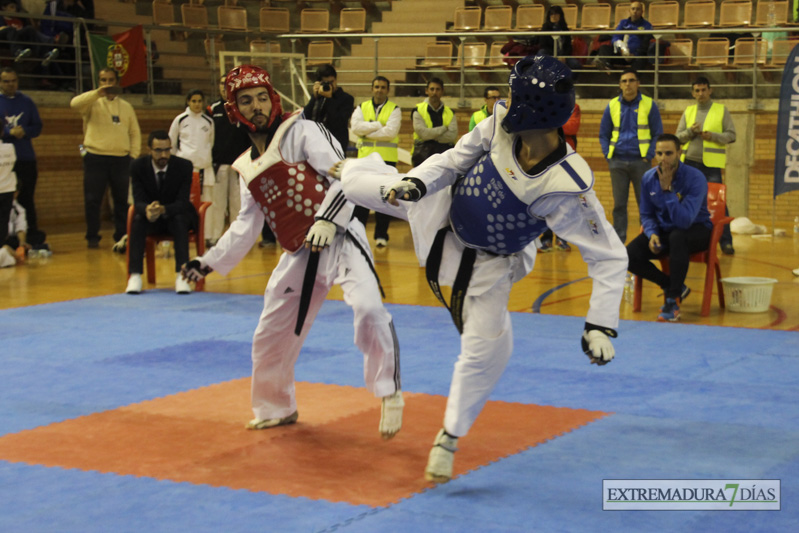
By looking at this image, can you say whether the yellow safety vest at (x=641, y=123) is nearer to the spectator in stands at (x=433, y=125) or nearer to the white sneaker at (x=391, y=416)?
the spectator in stands at (x=433, y=125)

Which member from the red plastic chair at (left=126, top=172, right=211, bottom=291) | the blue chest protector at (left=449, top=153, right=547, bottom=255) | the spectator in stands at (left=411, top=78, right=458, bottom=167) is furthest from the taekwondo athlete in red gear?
the spectator in stands at (left=411, top=78, right=458, bottom=167)

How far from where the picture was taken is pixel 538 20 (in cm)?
1812

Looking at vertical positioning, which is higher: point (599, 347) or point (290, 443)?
point (599, 347)

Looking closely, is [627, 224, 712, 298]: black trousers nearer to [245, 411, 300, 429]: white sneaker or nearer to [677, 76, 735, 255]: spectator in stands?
[677, 76, 735, 255]: spectator in stands

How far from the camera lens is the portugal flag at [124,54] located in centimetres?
1538

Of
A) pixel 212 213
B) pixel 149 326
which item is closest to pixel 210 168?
pixel 212 213

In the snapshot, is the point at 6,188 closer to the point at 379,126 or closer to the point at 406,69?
the point at 379,126

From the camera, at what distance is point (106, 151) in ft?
42.2

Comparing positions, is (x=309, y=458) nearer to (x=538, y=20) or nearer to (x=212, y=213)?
(x=212, y=213)

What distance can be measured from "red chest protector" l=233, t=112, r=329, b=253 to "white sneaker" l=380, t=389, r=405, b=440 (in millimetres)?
920

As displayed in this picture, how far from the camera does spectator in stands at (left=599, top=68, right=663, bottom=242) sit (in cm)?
1117

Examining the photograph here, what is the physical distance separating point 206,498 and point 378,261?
25.6 ft

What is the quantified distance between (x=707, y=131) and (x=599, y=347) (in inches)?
343

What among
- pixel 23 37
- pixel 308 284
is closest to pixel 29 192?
pixel 23 37
